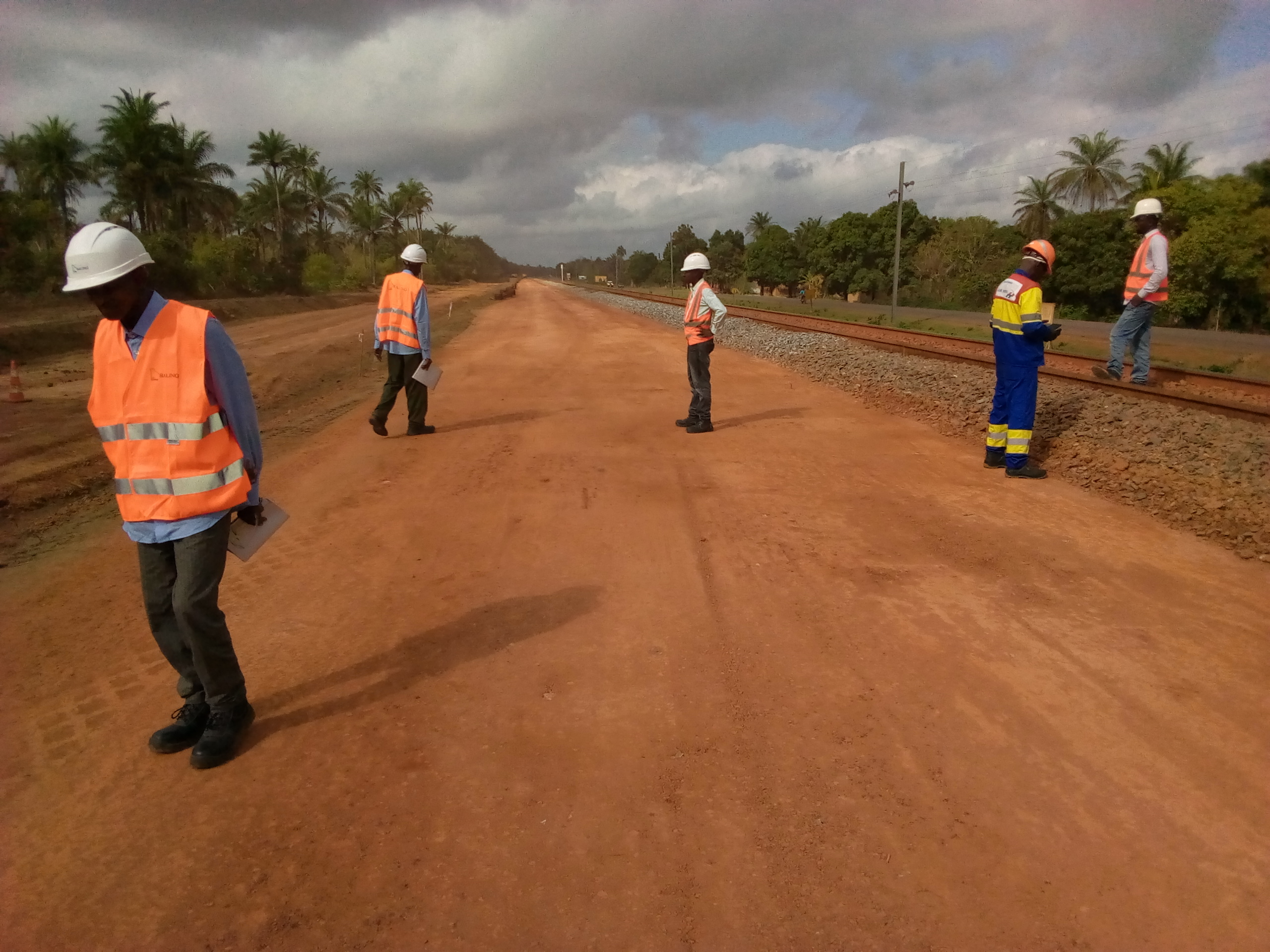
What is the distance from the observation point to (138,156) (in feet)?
131

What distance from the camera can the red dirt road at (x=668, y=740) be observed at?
91.6 inches

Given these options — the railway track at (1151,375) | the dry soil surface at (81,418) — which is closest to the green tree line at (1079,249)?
the railway track at (1151,375)

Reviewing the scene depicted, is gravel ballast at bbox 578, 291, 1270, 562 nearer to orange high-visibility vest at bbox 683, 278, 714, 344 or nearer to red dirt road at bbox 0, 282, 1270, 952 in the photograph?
red dirt road at bbox 0, 282, 1270, 952

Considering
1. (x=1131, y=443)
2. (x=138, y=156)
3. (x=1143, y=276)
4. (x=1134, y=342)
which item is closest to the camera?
(x=1131, y=443)

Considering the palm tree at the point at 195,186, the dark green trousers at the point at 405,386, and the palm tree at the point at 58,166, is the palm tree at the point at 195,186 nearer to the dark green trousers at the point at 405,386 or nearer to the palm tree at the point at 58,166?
the palm tree at the point at 58,166

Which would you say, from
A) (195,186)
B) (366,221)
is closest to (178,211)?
(195,186)

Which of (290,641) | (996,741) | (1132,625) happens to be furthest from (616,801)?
(1132,625)

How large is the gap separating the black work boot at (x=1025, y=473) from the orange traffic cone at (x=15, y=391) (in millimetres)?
12316

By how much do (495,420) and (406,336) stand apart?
1.57 meters

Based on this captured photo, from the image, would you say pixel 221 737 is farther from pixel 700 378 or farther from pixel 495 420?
pixel 495 420

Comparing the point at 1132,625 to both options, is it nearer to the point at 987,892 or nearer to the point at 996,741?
the point at 996,741

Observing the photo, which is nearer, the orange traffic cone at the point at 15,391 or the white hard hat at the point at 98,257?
the white hard hat at the point at 98,257

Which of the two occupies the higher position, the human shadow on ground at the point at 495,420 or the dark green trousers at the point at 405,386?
the dark green trousers at the point at 405,386

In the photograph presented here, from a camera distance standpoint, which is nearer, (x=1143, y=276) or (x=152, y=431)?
(x=152, y=431)
